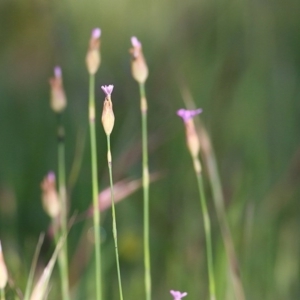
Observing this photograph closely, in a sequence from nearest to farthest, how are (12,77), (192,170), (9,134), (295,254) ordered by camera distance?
(295,254) → (192,170) → (9,134) → (12,77)

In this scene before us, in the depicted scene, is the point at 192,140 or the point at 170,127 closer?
the point at 192,140

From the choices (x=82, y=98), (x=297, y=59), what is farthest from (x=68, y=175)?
(x=297, y=59)

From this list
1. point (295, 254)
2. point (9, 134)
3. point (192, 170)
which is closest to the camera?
point (295, 254)

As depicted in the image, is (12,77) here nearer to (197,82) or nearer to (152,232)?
(197,82)

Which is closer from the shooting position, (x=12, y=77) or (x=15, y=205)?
(x=15, y=205)

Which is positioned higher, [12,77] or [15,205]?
[12,77]

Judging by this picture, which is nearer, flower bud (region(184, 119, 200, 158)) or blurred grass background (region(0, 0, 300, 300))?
flower bud (region(184, 119, 200, 158))

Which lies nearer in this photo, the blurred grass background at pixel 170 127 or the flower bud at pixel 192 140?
the flower bud at pixel 192 140

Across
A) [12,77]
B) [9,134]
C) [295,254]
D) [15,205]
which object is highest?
[12,77]
